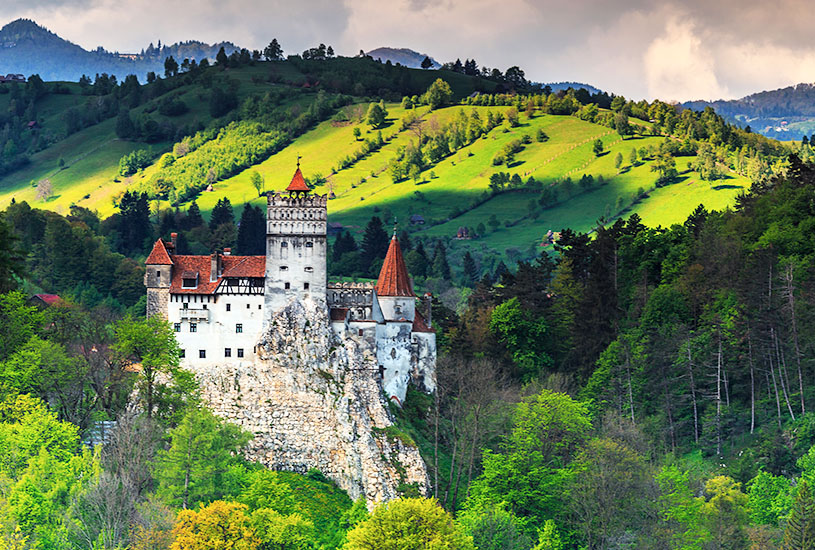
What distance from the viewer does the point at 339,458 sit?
88.6 meters

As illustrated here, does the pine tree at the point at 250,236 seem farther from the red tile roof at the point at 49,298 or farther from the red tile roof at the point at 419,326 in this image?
the red tile roof at the point at 419,326

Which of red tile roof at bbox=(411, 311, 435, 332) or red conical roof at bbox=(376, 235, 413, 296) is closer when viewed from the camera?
red conical roof at bbox=(376, 235, 413, 296)

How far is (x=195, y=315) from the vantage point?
89.2 meters

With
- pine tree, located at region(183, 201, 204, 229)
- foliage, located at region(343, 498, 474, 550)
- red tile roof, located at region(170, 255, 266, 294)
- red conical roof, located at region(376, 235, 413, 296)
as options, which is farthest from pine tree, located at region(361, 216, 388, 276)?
foliage, located at region(343, 498, 474, 550)

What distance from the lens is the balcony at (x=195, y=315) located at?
3514 inches

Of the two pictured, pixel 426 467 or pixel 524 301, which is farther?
pixel 524 301

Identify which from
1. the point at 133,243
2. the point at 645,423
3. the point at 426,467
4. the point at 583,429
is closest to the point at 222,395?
the point at 426,467

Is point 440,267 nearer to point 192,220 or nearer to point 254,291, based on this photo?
point 192,220

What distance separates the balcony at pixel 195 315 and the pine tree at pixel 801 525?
141 feet

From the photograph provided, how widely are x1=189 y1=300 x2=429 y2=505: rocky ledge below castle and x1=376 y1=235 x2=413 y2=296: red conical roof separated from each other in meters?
6.98

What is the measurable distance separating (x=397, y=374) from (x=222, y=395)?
44.8 ft

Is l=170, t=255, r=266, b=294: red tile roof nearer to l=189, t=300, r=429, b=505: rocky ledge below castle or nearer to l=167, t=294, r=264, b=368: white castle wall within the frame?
l=167, t=294, r=264, b=368: white castle wall

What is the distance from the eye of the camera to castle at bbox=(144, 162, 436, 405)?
89.4m

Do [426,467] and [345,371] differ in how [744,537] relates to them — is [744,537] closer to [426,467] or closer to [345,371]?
[426,467]
